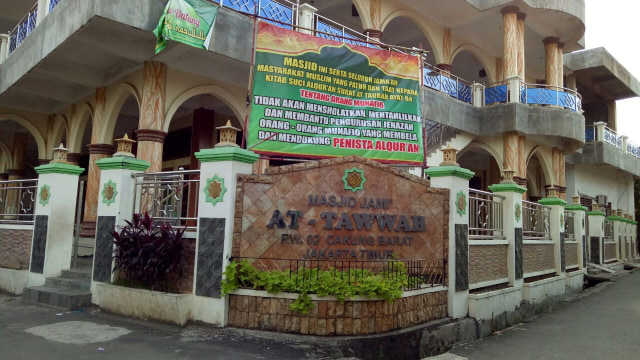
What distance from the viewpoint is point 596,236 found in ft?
48.8

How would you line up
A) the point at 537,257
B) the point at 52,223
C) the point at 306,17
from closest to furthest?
the point at 52,223 < the point at 306,17 < the point at 537,257

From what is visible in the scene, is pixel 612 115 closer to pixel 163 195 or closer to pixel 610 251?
pixel 610 251

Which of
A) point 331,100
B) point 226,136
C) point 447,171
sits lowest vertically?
point 447,171

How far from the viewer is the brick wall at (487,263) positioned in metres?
7.30

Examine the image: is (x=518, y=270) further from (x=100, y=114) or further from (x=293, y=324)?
(x=100, y=114)

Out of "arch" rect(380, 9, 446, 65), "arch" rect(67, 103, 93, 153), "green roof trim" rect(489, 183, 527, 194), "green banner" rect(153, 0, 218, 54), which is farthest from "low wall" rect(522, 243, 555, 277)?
"arch" rect(67, 103, 93, 153)

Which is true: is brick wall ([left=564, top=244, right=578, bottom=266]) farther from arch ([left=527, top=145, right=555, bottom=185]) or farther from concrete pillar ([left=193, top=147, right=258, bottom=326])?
concrete pillar ([left=193, top=147, right=258, bottom=326])

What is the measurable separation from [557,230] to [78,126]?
42.0ft

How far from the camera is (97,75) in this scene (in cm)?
1024

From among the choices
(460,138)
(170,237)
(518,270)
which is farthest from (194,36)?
(460,138)

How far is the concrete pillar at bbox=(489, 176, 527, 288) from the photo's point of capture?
836cm

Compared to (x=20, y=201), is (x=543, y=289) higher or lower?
lower

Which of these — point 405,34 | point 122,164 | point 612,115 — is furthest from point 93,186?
point 612,115

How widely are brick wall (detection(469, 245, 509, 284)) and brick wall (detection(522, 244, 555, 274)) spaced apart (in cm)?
112
